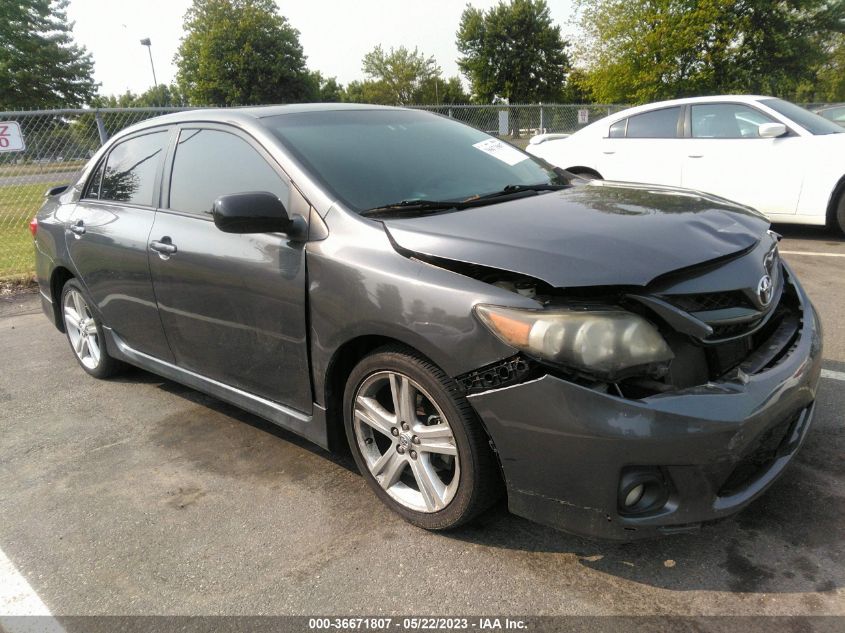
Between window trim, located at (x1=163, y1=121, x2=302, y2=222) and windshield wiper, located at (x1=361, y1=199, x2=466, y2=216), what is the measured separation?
35cm

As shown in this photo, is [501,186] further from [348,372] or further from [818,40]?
[818,40]

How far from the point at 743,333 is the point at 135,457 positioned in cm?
287

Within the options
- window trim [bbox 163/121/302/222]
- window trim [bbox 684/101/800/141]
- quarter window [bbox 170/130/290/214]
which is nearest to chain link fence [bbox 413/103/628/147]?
window trim [bbox 684/101/800/141]

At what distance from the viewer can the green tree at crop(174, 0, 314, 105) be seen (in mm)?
57094

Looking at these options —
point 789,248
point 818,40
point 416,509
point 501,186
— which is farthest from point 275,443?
point 818,40

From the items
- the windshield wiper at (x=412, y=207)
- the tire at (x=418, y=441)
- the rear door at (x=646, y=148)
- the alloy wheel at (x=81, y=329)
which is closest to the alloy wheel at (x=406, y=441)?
the tire at (x=418, y=441)

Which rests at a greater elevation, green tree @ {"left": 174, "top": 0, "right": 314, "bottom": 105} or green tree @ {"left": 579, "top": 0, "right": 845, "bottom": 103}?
green tree @ {"left": 174, "top": 0, "right": 314, "bottom": 105}

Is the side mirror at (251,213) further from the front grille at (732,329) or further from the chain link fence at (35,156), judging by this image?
the chain link fence at (35,156)

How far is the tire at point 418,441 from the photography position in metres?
2.19

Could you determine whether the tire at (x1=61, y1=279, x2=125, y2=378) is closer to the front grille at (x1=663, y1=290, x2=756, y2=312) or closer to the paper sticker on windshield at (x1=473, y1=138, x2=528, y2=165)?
the paper sticker on windshield at (x1=473, y1=138, x2=528, y2=165)

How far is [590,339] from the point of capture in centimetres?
193

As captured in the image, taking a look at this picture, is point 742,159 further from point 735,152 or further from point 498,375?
point 498,375

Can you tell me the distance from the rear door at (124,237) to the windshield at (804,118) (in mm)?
6360

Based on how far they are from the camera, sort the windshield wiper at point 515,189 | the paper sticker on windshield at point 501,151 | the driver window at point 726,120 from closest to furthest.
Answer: the windshield wiper at point 515,189
the paper sticker on windshield at point 501,151
the driver window at point 726,120
